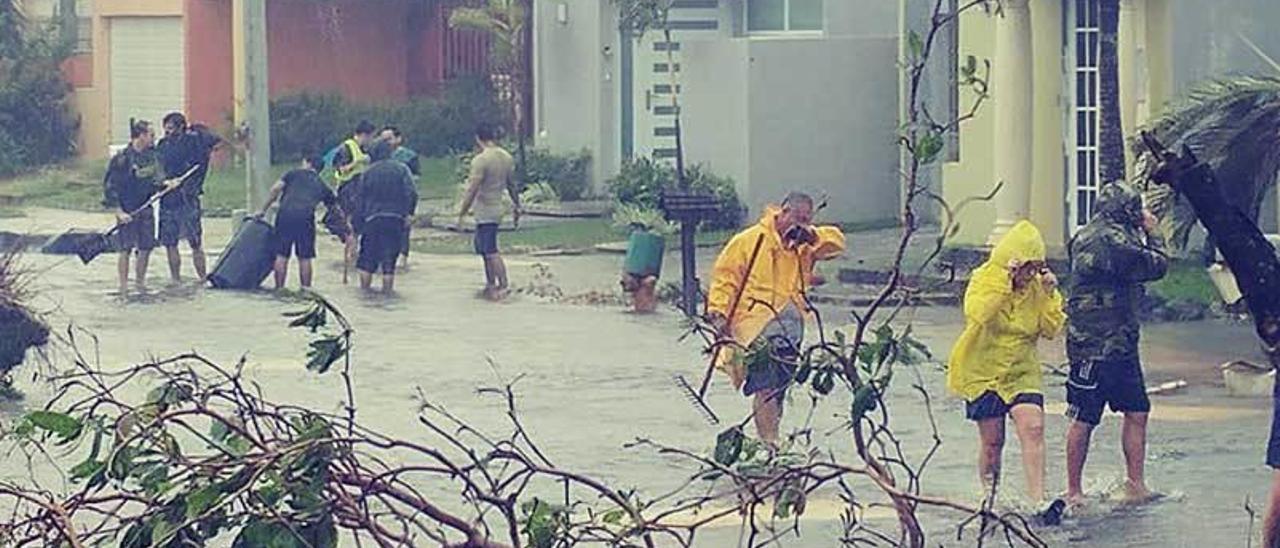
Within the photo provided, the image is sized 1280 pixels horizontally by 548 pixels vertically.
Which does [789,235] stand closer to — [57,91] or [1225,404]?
[1225,404]

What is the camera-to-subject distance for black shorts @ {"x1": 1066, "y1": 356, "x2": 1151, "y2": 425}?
12.4 meters

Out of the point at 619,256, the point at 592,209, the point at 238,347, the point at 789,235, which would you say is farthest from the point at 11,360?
the point at 592,209

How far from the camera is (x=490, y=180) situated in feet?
79.6

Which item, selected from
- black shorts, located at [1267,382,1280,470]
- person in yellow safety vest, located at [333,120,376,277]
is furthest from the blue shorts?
person in yellow safety vest, located at [333,120,376,277]

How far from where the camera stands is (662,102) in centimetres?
3472

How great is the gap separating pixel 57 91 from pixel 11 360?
29.3 metres

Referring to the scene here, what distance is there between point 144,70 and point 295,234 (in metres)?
21.9

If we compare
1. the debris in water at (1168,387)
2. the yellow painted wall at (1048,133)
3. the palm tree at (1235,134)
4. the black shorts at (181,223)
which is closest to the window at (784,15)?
the yellow painted wall at (1048,133)

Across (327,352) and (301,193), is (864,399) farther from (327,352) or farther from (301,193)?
(301,193)

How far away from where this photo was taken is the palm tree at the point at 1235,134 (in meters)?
17.5

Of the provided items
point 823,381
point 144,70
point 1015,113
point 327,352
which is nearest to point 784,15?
point 1015,113

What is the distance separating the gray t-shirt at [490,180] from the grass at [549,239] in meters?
4.64

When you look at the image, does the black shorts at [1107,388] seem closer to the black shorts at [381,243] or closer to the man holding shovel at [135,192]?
the black shorts at [381,243]

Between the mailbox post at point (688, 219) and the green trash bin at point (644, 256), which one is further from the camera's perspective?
the green trash bin at point (644, 256)
